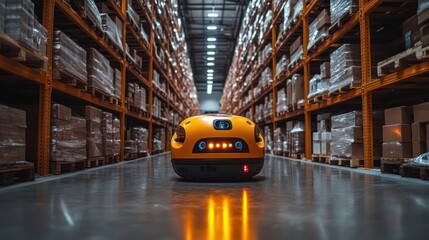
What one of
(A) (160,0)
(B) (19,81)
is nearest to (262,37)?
(A) (160,0)

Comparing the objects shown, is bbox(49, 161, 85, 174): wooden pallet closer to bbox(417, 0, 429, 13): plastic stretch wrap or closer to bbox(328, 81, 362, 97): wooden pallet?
bbox(328, 81, 362, 97): wooden pallet

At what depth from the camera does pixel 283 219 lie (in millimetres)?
2107

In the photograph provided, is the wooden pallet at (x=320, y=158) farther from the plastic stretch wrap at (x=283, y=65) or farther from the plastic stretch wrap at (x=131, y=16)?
the plastic stretch wrap at (x=131, y=16)

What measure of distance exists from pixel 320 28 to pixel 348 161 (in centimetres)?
273

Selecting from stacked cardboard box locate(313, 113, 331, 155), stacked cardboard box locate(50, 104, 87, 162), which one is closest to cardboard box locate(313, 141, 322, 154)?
stacked cardboard box locate(313, 113, 331, 155)

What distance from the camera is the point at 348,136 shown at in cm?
611

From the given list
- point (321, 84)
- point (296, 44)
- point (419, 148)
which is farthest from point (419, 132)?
point (296, 44)

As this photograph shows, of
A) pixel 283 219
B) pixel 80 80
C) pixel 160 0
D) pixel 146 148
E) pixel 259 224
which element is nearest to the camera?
pixel 259 224

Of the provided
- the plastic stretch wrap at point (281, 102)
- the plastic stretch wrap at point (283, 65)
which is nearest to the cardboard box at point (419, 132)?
the plastic stretch wrap at point (281, 102)

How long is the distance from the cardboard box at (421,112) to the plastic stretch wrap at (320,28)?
275 centimetres

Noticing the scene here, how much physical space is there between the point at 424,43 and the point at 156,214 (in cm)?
342

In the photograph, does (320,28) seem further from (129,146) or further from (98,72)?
(129,146)

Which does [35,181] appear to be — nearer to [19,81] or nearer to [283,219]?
[19,81]

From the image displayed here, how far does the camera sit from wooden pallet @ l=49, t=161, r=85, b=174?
16.0 feet
